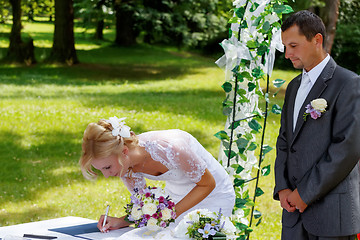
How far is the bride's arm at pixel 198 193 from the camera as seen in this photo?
11.6ft

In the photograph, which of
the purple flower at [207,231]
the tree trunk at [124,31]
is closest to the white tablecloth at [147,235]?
the purple flower at [207,231]

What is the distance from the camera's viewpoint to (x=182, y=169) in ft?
11.7

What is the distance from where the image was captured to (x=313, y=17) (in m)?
3.31

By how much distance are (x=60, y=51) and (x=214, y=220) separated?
19.9 meters

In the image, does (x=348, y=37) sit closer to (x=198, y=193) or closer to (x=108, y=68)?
(x=108, y=68)

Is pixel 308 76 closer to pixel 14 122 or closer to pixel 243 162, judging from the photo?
pixel 243 162

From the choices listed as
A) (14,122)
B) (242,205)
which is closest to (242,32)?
(242,205)

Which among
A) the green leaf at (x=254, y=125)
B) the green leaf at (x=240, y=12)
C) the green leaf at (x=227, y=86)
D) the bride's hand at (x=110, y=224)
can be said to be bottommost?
the bride's hand at (x=110, y=224)

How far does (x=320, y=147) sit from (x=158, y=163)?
3.50 ft

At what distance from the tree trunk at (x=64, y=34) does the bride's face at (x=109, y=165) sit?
18.9 meters

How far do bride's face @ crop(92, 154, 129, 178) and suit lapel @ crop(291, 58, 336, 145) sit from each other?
1.13 m

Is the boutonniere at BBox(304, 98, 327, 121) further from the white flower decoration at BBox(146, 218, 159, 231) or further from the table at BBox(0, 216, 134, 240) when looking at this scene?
the table at BBox(0, 216, 134, 240)

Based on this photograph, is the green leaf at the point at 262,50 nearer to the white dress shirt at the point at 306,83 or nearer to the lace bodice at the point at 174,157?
the white dress shirt at the point at 306,83

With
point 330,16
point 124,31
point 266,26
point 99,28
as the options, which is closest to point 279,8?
point 266,26
